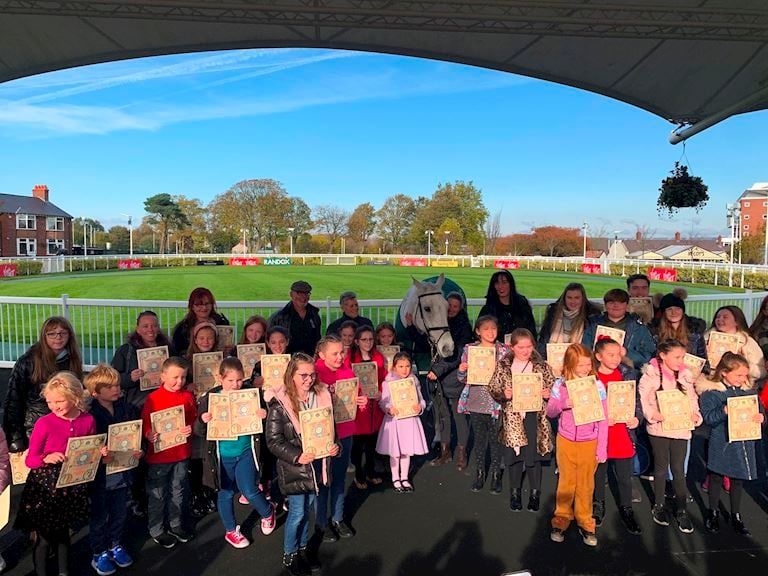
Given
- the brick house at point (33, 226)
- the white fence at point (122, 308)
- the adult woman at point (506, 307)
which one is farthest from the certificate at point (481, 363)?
the brick house at point (33, 226)

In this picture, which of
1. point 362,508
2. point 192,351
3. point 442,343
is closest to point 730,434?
point 442,343

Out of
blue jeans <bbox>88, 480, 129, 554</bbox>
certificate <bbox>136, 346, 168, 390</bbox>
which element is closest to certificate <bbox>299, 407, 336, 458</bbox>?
blue jeans <bbox>88, 480, 129, 554</bbox>

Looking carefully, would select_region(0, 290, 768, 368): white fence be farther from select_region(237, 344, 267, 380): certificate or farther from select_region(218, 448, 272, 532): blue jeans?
select_region(218, 448, 272, 532): blue jeans

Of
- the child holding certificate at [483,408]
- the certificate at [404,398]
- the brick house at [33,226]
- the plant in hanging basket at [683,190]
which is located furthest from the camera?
the brick house at [33,226]

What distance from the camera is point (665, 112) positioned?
739cm

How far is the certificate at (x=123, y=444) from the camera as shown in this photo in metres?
3.01

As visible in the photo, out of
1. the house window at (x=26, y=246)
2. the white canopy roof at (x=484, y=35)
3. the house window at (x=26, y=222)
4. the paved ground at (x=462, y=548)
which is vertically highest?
the house window at (x=26, y=222)

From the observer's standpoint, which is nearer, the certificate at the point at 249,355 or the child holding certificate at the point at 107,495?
the child holding certificate at the point at 107,495

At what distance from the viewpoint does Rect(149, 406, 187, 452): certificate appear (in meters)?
3.23

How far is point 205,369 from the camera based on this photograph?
391cm

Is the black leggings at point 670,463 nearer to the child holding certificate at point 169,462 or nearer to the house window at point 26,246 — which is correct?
the child holding certificate at point 169,462

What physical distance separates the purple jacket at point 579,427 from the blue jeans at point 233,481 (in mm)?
2163

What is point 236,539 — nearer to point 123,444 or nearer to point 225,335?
point 123,444

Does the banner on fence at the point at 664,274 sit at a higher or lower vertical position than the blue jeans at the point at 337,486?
higher
